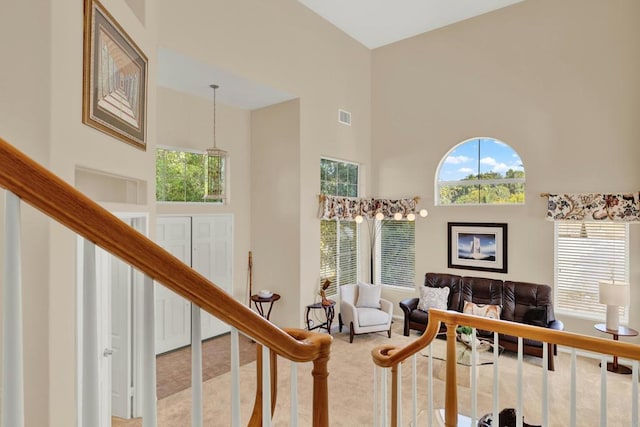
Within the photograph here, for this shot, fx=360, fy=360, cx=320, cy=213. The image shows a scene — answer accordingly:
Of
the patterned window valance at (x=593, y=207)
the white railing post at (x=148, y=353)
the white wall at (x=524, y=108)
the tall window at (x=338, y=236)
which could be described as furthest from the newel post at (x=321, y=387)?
the white wall at (x=524, y=108)

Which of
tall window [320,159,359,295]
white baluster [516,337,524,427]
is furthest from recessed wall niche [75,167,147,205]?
tall window [320,159,359,295]

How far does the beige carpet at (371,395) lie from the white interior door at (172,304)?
1127 millimetres

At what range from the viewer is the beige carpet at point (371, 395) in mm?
3361

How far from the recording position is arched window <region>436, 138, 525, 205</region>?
5.51 metres

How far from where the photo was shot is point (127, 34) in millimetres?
2660

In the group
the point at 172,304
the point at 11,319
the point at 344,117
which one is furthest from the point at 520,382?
the point at 344,117

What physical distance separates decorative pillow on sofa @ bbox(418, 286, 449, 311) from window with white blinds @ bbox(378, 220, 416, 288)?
34.5 inches

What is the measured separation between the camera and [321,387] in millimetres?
1207

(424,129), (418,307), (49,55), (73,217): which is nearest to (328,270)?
(418,307)

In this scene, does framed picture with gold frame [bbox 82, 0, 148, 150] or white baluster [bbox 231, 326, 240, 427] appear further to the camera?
framed picture with gold frame [bbox 82, 0, 148, 150]

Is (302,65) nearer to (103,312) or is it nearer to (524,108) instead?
(524,108)

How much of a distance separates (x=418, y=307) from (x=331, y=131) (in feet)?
10.3

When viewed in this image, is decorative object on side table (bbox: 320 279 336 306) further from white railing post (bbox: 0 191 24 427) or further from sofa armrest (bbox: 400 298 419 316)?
→ white railing post (bbox: 0 191 24 427)

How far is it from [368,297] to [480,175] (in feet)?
8.80
